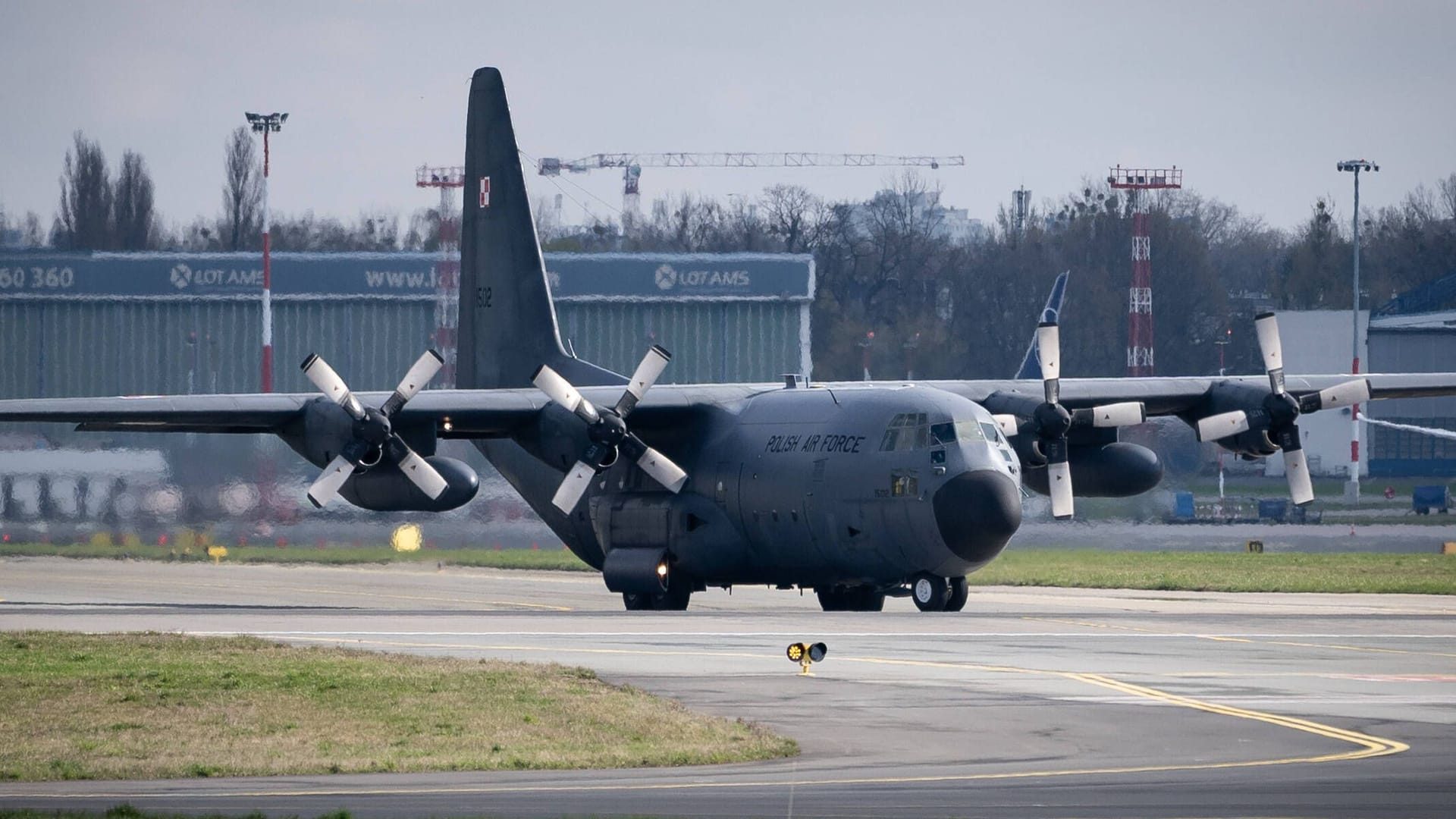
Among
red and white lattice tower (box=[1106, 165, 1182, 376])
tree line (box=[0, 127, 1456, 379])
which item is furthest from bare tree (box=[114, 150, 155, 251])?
red and white lattice tower (box=[1106, 165, 1182, 376])

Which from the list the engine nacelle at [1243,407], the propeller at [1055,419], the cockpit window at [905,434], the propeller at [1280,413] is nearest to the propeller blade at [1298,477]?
the propeller at [1280,413]

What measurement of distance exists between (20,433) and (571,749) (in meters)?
32.0

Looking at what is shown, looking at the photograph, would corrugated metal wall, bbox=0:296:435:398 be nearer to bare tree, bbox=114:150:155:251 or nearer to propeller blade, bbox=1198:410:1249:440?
bare tree, bbox=114:150:155:251

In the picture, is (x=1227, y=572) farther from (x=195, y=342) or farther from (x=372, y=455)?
(x=195, y=342)

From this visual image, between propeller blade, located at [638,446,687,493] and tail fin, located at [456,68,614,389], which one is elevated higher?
tail fin, located at [456,68,614,389]

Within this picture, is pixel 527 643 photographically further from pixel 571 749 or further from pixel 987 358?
pixel 987 358

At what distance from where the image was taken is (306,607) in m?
33.4

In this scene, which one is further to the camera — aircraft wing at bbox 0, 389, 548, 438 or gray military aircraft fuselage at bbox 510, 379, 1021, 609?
aircraft wing at bbox 0, 389, 548, 438

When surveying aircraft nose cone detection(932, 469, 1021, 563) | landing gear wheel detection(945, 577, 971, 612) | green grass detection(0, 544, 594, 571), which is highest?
aircraft nose cone detection(932, 469, 1021, 563)

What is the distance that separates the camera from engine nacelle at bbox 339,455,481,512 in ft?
102

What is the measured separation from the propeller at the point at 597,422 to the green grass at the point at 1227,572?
1284 centimetres

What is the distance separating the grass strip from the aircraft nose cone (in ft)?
29.0

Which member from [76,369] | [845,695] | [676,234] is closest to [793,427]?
[845,695]

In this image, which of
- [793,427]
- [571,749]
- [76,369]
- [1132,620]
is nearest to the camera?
[571,749]
